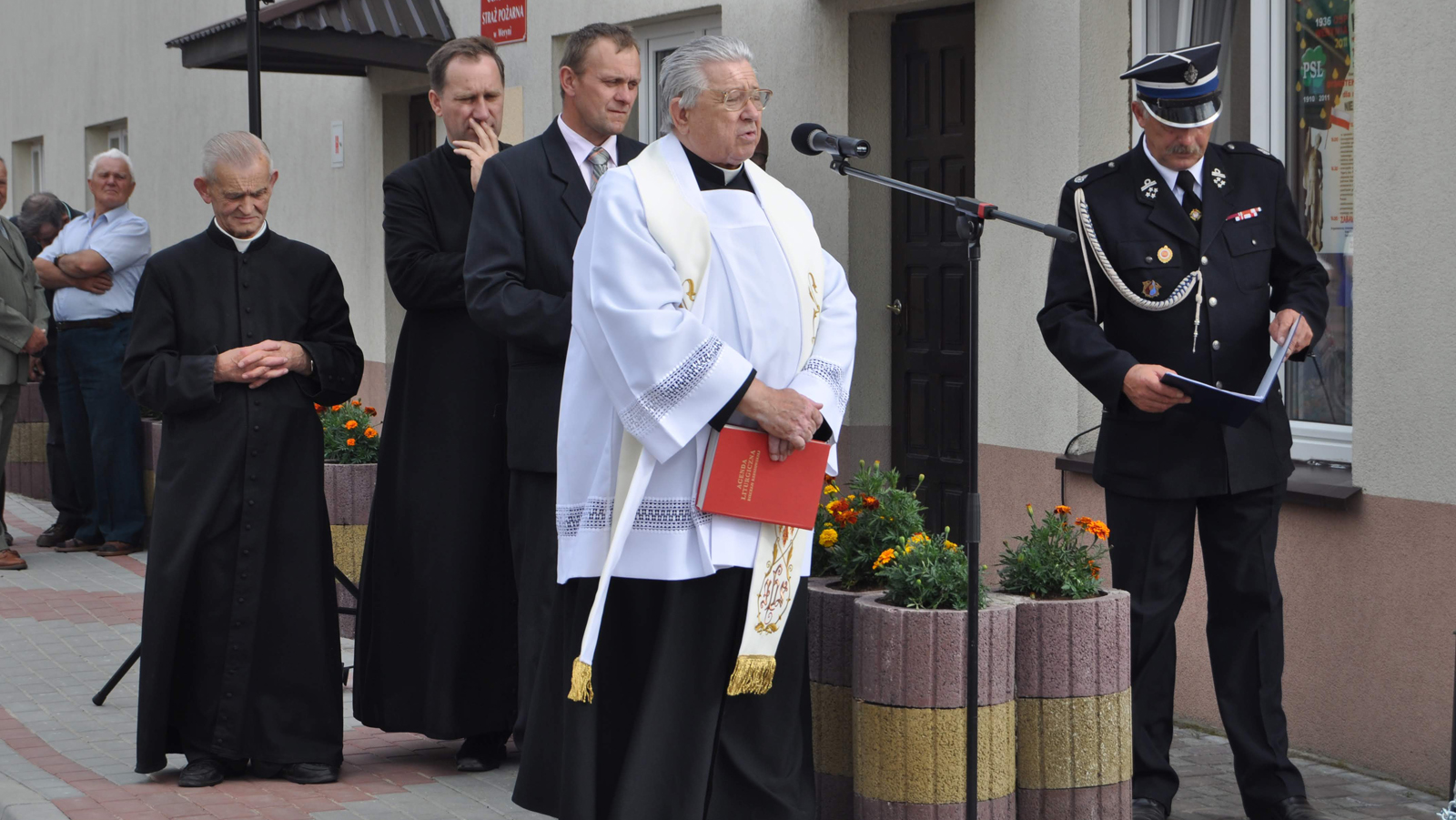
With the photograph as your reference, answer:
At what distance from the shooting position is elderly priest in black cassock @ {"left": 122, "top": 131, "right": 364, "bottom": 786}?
5.47 m

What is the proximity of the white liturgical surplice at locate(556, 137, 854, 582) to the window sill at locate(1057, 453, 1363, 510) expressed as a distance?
6.98ft

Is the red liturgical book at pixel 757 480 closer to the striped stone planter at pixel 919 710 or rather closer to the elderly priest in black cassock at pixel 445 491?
the striped stone planter at pixel 919 710

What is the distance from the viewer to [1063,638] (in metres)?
4.71

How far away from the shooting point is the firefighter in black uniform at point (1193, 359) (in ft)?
16.1

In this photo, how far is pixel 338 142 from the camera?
44.2ft

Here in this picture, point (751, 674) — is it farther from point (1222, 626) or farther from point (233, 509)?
point (233, 509)

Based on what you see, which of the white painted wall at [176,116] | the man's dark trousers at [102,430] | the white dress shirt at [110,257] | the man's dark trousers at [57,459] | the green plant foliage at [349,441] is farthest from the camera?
the white painted wall at [176,116]

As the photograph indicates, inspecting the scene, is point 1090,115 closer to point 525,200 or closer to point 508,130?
point 525,200

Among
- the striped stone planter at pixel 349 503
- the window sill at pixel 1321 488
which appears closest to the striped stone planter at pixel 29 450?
the striped stone planter at pixel 349 503

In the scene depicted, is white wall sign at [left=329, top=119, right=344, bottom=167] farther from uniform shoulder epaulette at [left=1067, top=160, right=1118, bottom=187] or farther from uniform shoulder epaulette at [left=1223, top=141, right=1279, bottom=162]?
uniform shoulder epaulette at [left=1223, top=141, right=1279, bottom=162]

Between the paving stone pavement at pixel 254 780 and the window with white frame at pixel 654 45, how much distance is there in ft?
12.9

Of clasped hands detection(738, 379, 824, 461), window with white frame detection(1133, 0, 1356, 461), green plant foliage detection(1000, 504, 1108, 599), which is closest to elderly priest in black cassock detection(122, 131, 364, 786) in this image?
clasped hands detection(738, 379, 824, 461)

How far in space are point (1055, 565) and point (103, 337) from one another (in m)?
7.38

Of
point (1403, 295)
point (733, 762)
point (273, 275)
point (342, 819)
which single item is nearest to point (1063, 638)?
point (733, 762)
